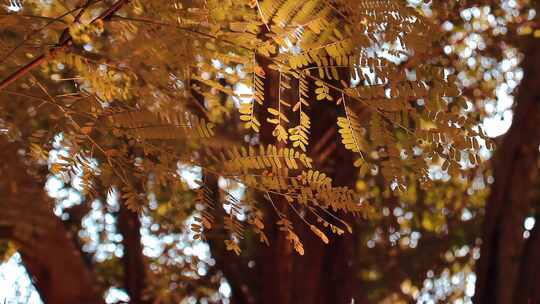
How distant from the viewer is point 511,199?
4.00 m

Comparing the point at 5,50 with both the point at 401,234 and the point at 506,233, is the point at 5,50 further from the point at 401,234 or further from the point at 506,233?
the point at 401,234

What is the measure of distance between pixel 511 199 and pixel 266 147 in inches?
56.3

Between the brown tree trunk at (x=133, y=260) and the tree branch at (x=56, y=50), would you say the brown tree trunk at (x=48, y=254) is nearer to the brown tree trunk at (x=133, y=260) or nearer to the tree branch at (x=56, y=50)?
the brown tree trunk at (x=133, y=260)

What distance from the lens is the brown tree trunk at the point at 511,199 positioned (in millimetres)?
3799

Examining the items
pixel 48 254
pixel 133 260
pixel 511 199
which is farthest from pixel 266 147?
pixel 133 260

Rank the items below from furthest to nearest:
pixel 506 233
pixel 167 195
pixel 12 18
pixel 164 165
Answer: pixel 167 195 → pixel 506 233 → pixel 164 165 → pixel 12 18

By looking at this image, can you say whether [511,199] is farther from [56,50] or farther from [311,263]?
[56,50]

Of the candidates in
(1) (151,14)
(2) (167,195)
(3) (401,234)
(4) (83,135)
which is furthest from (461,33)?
(4) (83,135)

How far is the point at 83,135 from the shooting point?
1.67m

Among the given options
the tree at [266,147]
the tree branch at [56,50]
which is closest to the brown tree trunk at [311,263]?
the tree at [266,147]

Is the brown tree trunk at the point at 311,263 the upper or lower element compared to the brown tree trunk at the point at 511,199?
lower

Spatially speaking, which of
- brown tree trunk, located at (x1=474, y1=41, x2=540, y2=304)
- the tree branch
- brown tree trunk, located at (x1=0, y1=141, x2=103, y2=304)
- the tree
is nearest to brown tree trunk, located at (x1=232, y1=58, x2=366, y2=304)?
the tree

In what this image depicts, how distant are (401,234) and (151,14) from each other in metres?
3.86

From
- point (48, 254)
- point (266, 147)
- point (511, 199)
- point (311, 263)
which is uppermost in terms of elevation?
point (511, 199)
